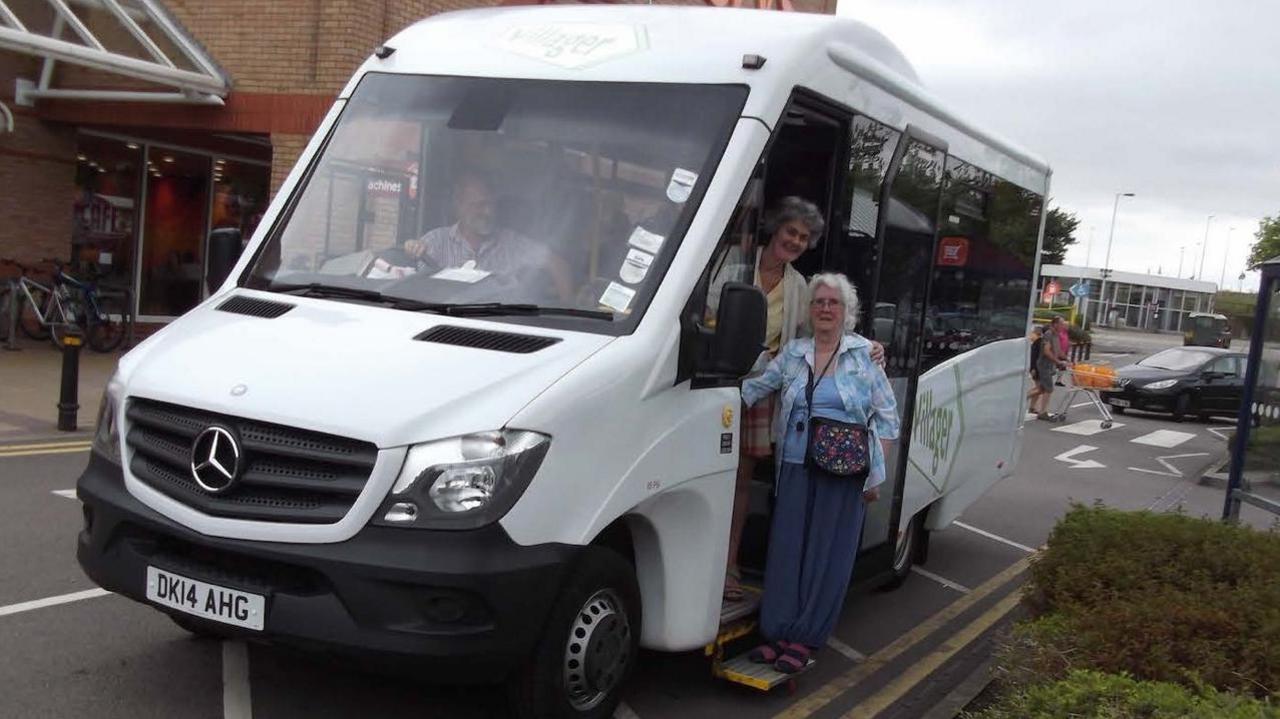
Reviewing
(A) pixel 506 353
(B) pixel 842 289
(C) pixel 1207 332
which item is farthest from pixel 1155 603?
(C) pixel 1207 332

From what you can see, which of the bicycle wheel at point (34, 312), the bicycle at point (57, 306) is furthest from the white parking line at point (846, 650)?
the bicycle wheel at point (34, 312)

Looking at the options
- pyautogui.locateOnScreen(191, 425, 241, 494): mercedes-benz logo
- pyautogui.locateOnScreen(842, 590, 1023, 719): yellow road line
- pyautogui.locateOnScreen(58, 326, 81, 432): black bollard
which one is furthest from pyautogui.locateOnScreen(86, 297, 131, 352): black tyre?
pyautogui.locateOnScreen(191, 425, 241, 494): mercedes-benz logo

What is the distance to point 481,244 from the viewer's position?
4.58 metres

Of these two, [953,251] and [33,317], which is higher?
[953,251]

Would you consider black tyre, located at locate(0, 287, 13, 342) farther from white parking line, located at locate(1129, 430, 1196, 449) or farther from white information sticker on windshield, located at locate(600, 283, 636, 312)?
white parking line, located at locate(1129, 430, 1196, 449)

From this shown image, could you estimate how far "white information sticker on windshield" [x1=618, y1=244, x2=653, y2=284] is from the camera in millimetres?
4367

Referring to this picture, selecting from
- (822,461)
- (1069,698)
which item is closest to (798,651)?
(822,461)

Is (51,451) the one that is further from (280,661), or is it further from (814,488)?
(814,488)

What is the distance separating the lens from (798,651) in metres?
5.17

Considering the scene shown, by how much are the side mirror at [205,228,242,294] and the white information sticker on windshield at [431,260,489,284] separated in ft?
3.94

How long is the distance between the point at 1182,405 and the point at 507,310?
22884 mm

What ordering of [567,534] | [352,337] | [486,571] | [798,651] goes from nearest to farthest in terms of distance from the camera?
[486,571], [567,534], [352,337], [798,651]

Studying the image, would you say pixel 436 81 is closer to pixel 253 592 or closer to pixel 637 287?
pixel 637 287

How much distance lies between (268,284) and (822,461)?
248 centimetres
